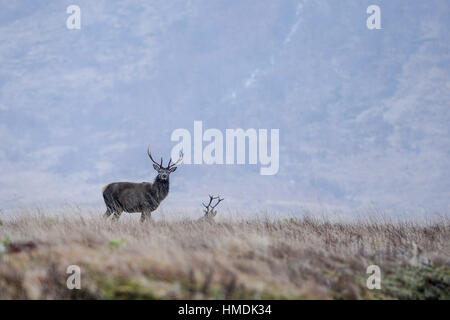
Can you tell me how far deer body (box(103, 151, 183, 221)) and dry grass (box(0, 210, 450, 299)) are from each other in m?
5.50

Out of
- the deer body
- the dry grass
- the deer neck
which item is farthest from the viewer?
the deer neck

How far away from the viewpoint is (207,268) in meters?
6.43

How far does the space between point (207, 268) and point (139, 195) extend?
8.87 m

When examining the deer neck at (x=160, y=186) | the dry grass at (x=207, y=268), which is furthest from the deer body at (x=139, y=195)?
the dry grass at (x=207, y=268)

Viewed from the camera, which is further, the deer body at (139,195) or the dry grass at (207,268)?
the deer body at (139,195)

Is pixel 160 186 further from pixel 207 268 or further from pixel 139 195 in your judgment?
pixel 207 268

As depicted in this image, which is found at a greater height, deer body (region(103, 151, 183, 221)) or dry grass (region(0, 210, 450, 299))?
deer body (region(103, 151, 183, 221))

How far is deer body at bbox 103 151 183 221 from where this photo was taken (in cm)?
1484

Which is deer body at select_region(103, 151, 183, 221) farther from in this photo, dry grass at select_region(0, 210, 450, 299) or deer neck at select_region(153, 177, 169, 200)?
dry grass at select_region(0, 210, 450, 299)

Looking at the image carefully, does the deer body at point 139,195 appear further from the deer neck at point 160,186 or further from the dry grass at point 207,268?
the dry grass at point 207,268

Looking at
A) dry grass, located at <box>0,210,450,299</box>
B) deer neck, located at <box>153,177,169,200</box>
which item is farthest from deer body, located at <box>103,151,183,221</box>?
dry grass, located at <box>0,210,450,299</box>

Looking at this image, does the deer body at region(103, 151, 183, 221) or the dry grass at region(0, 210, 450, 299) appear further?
the deer body at region(103, 151, 183, 221)

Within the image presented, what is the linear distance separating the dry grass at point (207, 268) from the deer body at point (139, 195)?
5498 millimetres

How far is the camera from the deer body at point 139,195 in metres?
14.8
